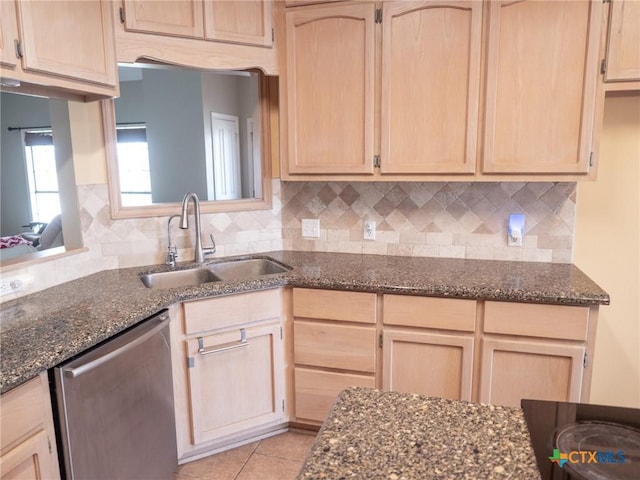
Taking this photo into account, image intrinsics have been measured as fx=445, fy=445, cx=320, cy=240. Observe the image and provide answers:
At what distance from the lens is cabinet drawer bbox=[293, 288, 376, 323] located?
2.10 metres

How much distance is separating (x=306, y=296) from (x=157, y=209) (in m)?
0.98

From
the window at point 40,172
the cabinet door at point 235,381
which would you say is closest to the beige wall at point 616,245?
the cabinet door at point 235,381

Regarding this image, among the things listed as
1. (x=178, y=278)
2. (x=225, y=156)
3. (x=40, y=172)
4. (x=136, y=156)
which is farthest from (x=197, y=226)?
(x=40, y=172)

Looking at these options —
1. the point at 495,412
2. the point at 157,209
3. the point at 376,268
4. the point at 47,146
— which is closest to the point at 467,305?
A: the point at 376,268

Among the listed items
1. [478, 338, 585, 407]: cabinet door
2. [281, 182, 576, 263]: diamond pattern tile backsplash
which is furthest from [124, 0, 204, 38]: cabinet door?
[478, 338, 585, 407]: cabinet door

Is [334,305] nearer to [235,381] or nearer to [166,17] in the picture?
[235,381]

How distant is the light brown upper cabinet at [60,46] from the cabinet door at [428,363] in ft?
5.52

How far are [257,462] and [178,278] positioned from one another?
1.00 meters

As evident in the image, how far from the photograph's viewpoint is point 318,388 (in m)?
2.24

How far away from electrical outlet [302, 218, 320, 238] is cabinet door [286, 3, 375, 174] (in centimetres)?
43

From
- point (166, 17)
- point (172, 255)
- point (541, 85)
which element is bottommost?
point (172, 255)

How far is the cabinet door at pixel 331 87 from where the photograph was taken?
2.22 m

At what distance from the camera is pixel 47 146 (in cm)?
600

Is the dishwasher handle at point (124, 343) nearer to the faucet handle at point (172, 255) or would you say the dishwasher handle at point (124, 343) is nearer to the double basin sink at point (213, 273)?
the double basin sink at point (213, 273)
